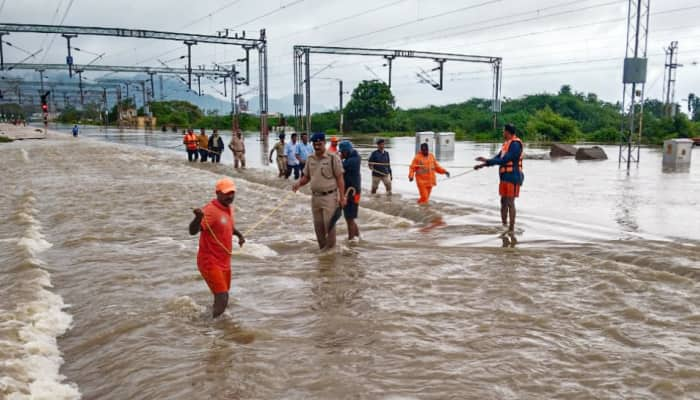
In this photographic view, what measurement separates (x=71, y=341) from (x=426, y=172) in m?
9.29

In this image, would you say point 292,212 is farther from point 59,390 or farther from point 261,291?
point 59,390

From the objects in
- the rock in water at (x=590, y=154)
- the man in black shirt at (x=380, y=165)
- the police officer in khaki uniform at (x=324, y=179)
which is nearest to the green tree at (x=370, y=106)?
the rock in water at (x=590, y=154)

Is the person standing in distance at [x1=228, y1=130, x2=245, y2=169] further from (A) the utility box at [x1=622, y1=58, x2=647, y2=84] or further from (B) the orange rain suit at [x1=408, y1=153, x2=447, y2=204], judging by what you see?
(A) the utility box at [x1=622, y1=58, x2=647, y2=84]

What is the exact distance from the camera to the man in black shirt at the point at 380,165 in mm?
14617

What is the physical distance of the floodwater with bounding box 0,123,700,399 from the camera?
4.93 metres

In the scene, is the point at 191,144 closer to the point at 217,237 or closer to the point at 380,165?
the point at 380,165

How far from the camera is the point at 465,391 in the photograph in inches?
185

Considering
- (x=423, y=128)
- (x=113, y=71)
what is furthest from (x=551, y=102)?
(x=113, y=71)

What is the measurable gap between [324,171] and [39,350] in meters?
4.22

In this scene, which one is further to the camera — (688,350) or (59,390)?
(688,350)

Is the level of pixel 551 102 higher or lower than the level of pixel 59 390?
higher

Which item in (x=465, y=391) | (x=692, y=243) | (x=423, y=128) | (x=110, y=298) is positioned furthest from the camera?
(x=423, y=128)

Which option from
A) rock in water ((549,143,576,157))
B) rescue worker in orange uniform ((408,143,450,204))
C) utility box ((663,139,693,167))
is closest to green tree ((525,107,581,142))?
rock in water ((549,143,576,157))

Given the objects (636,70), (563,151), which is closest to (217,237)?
(636,70)
